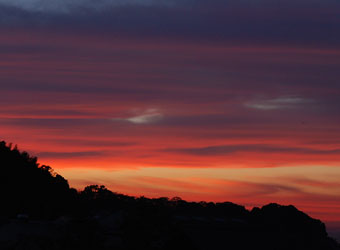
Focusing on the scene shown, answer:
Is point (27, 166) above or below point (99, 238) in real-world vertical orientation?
above

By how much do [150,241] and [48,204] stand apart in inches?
2361

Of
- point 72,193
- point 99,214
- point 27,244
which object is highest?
point 72,193

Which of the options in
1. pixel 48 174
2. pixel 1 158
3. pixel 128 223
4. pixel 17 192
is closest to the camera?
pixel 128 223

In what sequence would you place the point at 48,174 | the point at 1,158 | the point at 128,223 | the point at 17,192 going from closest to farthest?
the point at 128,223 < the point at 17,192 < the point at 1,158 < the point at 48,174

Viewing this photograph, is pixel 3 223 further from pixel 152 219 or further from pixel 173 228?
pixel 173 228

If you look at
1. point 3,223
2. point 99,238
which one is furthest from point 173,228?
point 3,223

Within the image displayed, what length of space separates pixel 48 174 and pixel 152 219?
8059cm

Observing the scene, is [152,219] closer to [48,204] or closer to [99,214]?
[99,214]

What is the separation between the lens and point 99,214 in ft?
360

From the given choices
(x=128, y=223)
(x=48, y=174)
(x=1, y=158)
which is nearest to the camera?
(x=128, y=223)

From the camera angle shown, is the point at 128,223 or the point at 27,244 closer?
the point at 27,244

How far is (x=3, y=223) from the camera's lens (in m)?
90.5

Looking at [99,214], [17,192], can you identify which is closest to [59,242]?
[99,214]

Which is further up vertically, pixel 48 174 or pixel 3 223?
pixel 48 174
